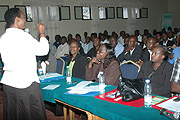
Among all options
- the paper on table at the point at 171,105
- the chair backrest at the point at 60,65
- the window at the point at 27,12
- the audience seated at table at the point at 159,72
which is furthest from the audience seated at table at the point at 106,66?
the window at the point at 27,12

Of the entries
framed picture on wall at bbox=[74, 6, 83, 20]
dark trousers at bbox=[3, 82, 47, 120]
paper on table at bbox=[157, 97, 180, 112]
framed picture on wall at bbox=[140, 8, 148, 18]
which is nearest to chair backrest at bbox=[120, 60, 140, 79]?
paper on table at bbox=[157, 97, 180, 112]

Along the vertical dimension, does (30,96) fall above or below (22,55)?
below

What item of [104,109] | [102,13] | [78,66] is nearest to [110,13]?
[102,13]

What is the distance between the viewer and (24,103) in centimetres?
208

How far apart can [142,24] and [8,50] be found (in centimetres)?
1260

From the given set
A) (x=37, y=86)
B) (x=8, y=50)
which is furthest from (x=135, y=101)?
(x=8, y=50)

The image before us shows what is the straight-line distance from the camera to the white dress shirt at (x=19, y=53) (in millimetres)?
1975

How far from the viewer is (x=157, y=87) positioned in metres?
2.62

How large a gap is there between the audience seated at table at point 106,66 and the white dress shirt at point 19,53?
1.26m

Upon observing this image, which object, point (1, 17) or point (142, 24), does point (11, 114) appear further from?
point (142, 24)

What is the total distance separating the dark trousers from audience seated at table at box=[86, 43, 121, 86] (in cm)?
116

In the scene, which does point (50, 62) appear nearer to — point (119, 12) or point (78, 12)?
point (78, 12)

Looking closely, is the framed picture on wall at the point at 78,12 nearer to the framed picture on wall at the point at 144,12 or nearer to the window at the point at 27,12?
the window at the point at 27,12

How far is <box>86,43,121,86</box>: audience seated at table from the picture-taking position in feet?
9.79
